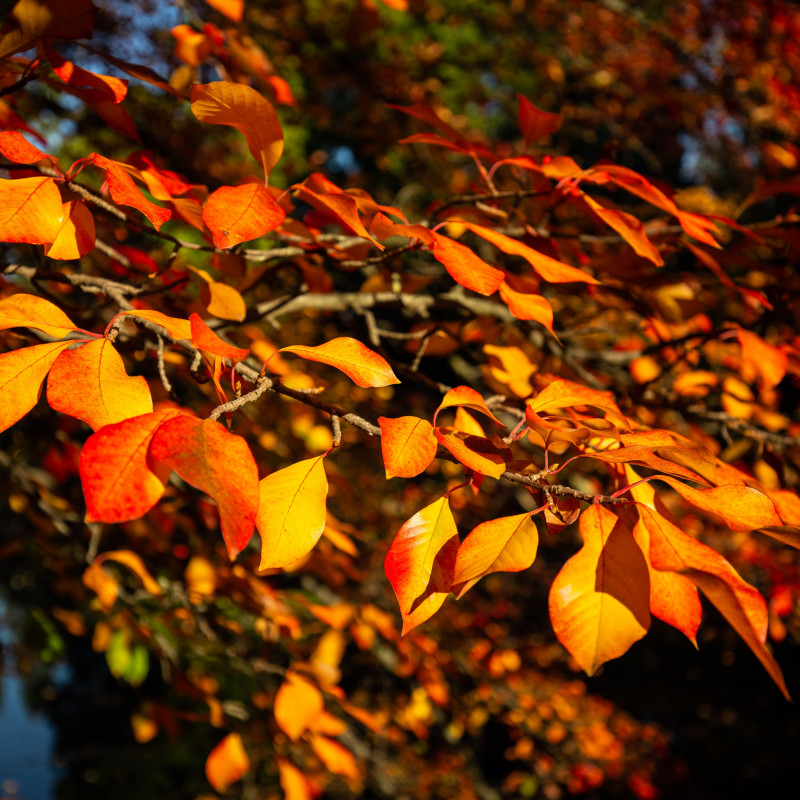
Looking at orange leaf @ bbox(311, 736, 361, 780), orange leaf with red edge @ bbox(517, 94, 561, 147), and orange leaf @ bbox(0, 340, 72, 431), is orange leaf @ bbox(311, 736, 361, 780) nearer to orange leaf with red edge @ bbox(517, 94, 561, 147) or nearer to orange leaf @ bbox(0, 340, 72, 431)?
orange leaf @ bbox(0, 340, 72, 431)

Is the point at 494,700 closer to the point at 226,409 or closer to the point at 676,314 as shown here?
the point at 676,314

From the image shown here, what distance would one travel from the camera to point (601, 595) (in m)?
0.43

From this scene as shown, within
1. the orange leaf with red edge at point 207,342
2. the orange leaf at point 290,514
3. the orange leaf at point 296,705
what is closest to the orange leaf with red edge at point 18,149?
the orange leaf with red edge at point 207,342

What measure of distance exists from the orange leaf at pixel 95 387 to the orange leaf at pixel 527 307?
13.5 inches


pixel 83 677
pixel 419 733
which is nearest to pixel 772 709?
pixel 419 733

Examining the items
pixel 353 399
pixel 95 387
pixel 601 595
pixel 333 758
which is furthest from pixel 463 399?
pixel 353 399

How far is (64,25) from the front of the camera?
2.23 feet

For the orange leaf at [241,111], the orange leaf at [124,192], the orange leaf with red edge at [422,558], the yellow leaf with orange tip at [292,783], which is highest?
the orange leaf at [241,111]

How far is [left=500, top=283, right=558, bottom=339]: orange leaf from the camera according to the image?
1.88 ft

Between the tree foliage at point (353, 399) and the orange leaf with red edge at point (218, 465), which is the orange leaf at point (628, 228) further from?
the orange leaf with red edge at point (218, 465)

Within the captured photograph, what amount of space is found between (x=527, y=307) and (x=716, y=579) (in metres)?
0.31

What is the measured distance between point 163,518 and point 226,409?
1.23 metres

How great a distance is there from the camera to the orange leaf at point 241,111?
517 millimetres

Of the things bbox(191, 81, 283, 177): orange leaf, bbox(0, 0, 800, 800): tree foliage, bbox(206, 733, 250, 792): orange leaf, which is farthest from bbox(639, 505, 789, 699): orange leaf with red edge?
bbox(206, 733, 250, 792): orange leaf
